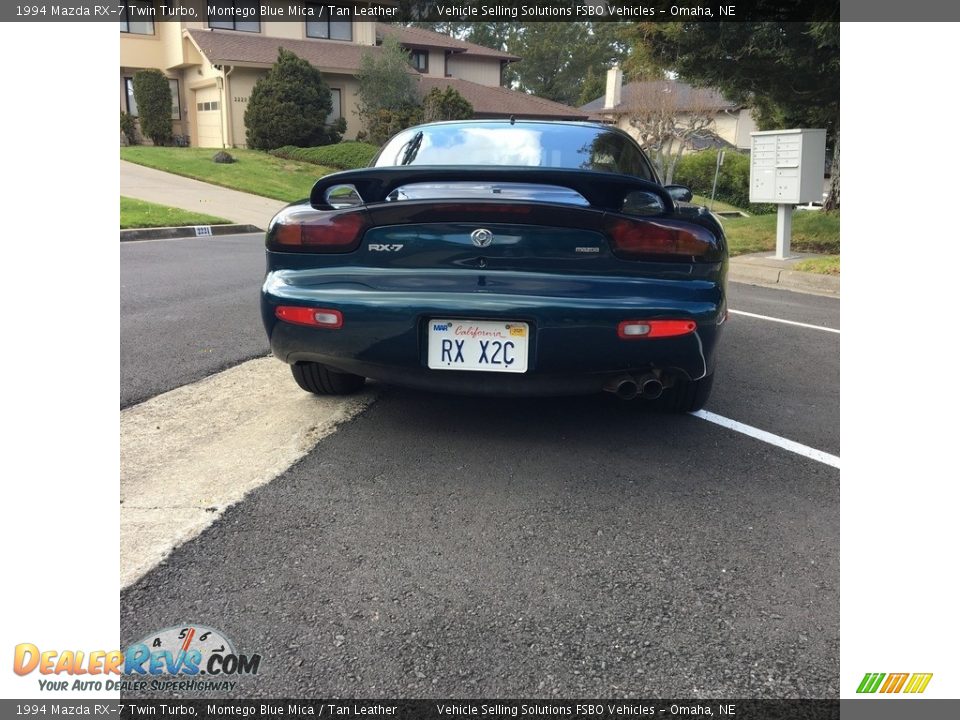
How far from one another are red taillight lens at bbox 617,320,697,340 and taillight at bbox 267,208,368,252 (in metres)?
1.07

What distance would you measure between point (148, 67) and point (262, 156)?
27.1 ft

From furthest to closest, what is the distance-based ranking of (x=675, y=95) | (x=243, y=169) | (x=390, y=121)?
1. (x=675, y=95)
2. (x=390, y=121)
3. (x=243, y=169)

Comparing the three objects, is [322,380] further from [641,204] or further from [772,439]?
[772,439]

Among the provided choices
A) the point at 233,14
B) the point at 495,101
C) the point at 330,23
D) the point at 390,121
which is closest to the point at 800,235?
the point at 390,121

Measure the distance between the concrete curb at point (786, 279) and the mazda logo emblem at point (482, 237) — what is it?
653 centimetres

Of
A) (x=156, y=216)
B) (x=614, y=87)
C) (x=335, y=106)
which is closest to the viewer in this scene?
(x=156, y=216)

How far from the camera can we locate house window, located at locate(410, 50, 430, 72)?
3406 cm

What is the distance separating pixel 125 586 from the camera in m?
2.18

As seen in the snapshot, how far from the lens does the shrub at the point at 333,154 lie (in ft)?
77.7

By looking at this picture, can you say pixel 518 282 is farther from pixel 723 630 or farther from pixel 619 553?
pixel 723 630

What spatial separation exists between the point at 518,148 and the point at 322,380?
148 cm

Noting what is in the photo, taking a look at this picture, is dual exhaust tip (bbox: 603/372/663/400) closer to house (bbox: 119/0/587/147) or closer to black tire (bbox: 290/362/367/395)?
black tire (bbox: 290/362/367/395)

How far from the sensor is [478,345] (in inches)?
114

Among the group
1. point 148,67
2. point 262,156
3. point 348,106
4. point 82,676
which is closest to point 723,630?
point 82,676
